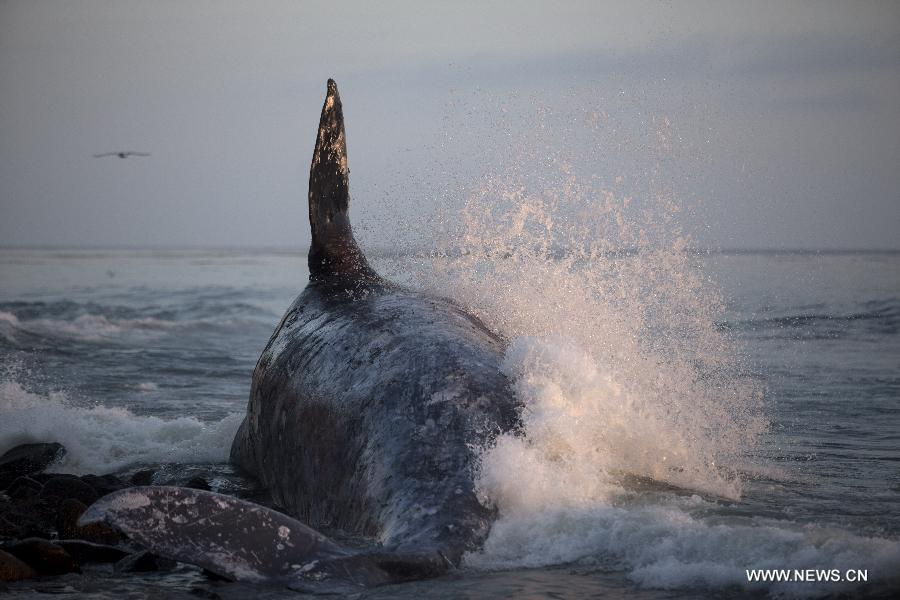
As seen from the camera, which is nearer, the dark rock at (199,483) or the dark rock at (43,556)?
the dark rock at (43,556)

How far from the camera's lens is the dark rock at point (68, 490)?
681cm

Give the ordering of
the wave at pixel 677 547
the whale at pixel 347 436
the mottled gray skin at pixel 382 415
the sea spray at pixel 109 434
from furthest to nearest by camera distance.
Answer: the sea spray at pixel 109 434, the mottled gray skin at pixel 382 415, the wave at pixel 677 547, the whale at pixel 347 436

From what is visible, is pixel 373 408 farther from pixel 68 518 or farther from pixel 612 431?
pixel 68 518

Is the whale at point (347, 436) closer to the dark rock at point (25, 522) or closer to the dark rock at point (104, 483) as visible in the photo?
the dark rock at point (104, 483)

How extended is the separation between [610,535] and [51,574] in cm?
304

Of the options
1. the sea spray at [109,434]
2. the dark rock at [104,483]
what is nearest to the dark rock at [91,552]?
the dark rock at [104,483]

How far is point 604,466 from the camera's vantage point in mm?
6238

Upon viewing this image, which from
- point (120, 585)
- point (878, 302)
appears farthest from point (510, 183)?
point (878, 302)

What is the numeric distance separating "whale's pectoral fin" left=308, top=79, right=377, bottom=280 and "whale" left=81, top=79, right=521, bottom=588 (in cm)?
1

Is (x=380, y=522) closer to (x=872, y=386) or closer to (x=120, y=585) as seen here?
(x=120, y=585)

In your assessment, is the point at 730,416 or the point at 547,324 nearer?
the point at 547,324

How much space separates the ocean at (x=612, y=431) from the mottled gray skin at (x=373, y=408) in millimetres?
217

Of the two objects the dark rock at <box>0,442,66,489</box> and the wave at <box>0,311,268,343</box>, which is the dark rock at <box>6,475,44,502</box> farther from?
the wave at <box>0,311,268,343</box>

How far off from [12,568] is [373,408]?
2.19 metres
